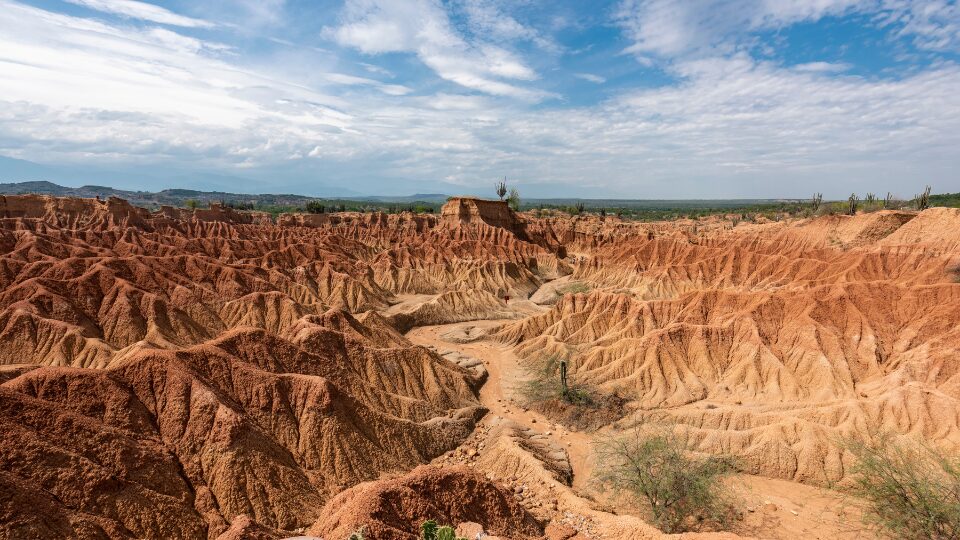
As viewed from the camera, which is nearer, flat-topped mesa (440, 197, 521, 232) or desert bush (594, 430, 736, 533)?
desert bush (594, 430, 736, 533)

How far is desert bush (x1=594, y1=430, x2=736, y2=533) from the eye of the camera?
24.4m

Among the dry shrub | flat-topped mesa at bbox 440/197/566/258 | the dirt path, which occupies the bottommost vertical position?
the dirt path

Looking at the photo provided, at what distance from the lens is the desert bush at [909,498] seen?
21.1 metres

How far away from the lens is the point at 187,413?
23047 millimetres

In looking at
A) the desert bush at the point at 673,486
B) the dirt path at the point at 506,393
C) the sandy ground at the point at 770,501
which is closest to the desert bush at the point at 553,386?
the dirt path at the point at 506,393

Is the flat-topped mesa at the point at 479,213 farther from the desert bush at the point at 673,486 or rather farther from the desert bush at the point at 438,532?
the desert bush at the point at 438,532

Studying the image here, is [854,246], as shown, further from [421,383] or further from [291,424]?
[291,424]

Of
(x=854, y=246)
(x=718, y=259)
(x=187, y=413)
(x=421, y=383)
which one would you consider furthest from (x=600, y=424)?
(x=854, y=246)

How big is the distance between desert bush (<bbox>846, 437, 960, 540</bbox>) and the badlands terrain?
1.57 meters

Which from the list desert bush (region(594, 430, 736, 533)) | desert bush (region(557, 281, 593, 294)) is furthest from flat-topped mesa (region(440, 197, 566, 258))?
desert bush (region(594, 430, 736, 533))

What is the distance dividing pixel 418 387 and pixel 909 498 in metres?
30.6

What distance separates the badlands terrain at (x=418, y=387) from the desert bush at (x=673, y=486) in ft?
4.43

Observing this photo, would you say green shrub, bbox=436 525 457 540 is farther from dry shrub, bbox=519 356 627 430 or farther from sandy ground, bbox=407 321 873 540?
dry shrub, bbox=519 356 627 430

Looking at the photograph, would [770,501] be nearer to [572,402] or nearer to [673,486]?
[673,486]
